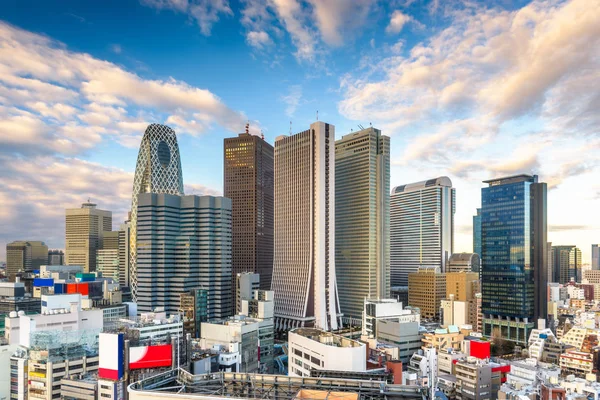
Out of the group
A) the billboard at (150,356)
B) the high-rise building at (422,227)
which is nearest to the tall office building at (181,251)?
the billboard at (150,356)

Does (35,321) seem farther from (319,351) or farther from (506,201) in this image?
(506,201)

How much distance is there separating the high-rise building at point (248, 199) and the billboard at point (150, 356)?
382 ft

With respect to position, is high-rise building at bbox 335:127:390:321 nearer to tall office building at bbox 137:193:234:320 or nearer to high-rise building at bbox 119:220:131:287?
tall office building at bbox 137:193:234:320

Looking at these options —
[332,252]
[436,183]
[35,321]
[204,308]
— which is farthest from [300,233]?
[436,183]

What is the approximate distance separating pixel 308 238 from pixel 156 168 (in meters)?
50.8

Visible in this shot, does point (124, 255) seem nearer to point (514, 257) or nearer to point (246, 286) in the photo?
point (246, 286)

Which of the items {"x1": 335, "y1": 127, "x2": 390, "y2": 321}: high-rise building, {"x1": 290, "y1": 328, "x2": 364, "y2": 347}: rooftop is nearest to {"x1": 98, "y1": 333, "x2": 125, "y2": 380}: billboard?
{"x1": 290, "y1": 328, "x2": 364, "y2": 347}: rooftop

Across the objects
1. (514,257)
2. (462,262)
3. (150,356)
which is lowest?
(150,356)

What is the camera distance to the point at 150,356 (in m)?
52.8

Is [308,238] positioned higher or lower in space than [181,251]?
higher

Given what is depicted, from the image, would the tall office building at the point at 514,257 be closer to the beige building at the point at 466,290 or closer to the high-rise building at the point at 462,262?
the beige building at the point at 466,290

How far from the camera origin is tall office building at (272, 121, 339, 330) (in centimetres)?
10775

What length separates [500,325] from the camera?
10775 centimetres

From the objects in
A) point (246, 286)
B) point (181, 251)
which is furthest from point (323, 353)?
point (181, 251)
